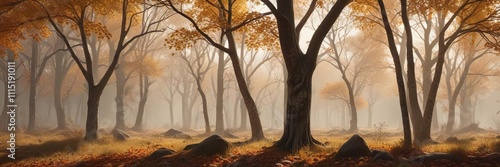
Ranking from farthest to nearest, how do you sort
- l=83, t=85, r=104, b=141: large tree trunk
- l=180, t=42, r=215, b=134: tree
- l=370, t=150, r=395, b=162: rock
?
1. l=180, t=42, r=215, b=134: tree
2. l=83, t=85, r=104, b=141: large tree trunk
3. l=370, t=150, r=395, b=162: rock

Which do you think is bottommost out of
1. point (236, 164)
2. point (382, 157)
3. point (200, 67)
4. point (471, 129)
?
point (471, 129)

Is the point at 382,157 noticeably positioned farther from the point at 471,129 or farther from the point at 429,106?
the point at 471,129

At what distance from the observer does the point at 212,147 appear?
8445 mm

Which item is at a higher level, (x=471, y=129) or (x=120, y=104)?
(x=120, y=104)

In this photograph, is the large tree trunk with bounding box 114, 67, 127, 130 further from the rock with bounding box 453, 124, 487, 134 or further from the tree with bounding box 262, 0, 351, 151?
the rock with bounding box 453, 124, 487, 134

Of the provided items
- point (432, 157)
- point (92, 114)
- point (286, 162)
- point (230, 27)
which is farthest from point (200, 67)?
point (432, 157)

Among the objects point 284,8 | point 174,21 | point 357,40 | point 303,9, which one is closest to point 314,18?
point 303,9

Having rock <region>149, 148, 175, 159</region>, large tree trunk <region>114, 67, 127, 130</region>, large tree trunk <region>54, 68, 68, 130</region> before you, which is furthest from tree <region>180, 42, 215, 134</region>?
rock <region>149, 148, 175, 159</region>

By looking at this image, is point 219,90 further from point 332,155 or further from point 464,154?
point 464,154

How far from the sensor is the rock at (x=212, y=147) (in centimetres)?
835

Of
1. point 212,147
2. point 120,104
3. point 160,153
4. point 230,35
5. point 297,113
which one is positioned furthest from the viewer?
point 120,104

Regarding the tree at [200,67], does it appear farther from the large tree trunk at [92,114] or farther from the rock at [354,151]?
the rock at [354,151]

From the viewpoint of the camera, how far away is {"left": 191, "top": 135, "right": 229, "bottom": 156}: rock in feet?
27.4

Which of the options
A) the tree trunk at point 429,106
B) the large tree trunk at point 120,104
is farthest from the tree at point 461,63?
the large tree trunk at point 120,104
